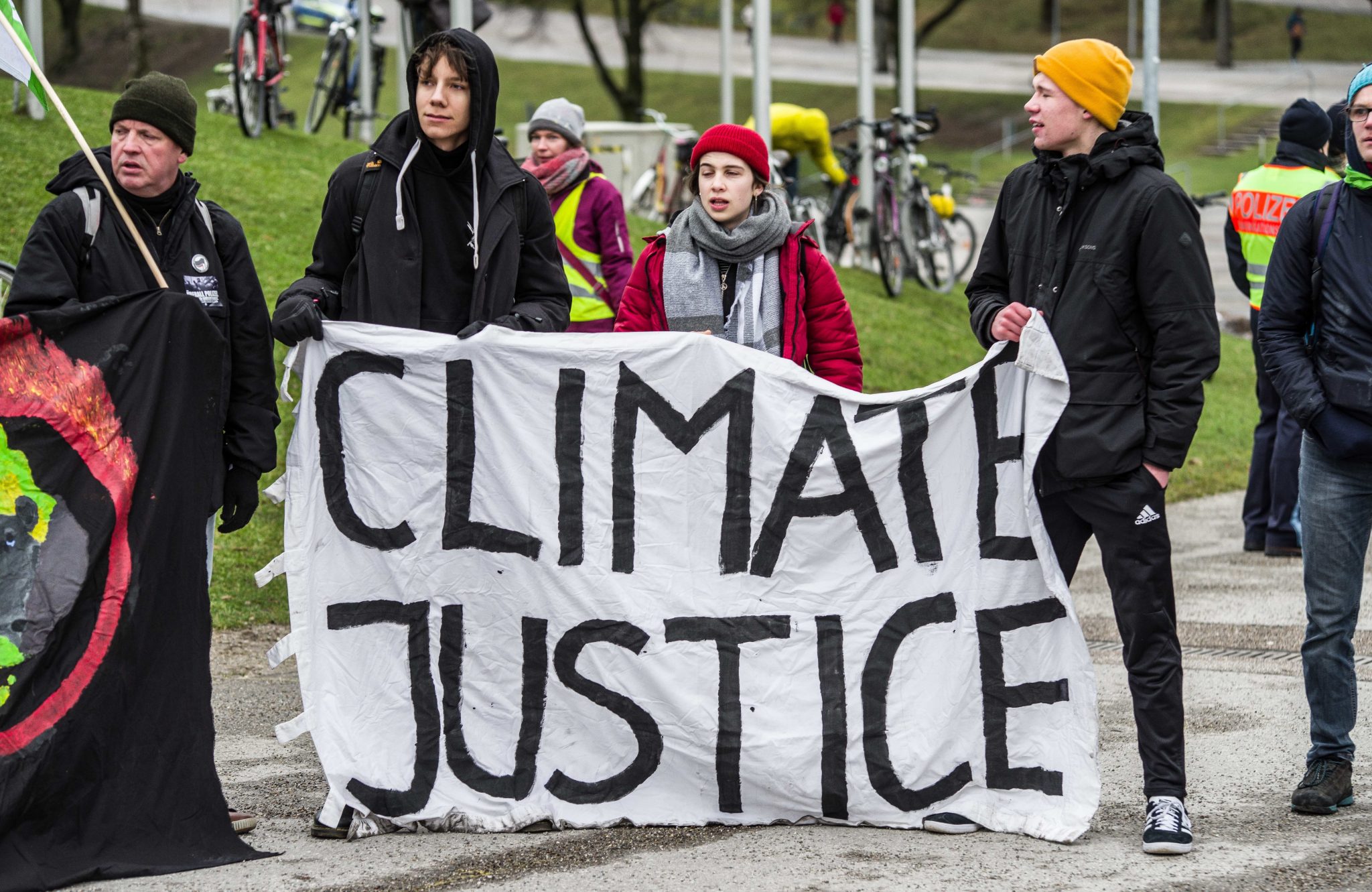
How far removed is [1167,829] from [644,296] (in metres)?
2.23

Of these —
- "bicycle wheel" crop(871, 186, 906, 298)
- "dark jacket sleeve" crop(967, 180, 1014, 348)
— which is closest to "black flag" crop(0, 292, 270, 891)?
"dark jacket sleeve" crop(967, 180, 1014, 348)

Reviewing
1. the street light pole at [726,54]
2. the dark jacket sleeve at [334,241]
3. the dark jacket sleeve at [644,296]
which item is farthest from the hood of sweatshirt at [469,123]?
the street light pole at [726,54]

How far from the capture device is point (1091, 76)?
4.61m

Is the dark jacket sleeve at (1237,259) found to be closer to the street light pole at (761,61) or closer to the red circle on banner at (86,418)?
the street light pole at (761,61)

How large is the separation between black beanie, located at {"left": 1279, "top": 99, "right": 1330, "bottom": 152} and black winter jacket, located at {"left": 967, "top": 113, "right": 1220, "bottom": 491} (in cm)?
474

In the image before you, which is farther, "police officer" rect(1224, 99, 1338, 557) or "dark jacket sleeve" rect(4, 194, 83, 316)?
"police officer" rect(1224, 99, 1338, 557)

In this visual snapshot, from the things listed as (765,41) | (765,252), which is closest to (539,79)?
(765,41)

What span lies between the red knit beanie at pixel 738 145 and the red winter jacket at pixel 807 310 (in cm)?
25

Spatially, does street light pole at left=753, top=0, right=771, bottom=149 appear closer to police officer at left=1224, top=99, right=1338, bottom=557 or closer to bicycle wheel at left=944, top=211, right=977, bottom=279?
bicycle wheel at left=944, top=211, right=977, bottom=279

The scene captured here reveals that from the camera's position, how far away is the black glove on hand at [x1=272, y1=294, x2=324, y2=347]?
190 inches

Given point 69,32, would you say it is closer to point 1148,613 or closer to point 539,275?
point 539,275

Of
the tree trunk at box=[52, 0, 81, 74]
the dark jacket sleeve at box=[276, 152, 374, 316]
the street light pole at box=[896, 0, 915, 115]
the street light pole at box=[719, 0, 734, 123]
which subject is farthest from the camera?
the tree trunk at box=[52, 0, 81, 74]

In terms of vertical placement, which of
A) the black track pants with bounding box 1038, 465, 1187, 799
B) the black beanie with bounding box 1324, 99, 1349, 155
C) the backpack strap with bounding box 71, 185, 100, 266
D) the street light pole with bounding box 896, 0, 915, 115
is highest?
the street light pole with bounding box 896, 0, 915, 115

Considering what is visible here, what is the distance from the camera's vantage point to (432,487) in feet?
16.4
